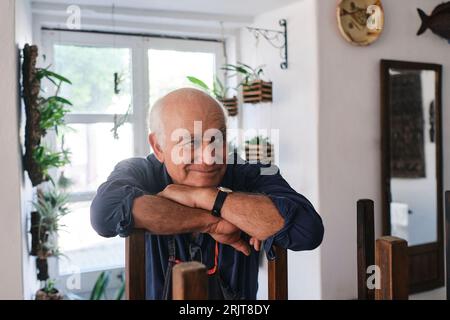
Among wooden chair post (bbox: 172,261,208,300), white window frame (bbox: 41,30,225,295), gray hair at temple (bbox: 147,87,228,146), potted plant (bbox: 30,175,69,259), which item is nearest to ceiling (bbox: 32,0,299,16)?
white window frame (bbox: 41,30,225,295)

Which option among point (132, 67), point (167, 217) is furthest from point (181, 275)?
point (132, 67)

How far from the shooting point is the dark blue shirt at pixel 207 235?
864 mm

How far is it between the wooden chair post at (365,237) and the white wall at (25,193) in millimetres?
1478

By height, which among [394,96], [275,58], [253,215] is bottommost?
[253,215]

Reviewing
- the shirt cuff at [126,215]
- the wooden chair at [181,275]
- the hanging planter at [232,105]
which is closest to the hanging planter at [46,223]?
the hanging planter at [232,105]

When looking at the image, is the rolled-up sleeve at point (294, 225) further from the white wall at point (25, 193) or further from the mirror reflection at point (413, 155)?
the mirror reflection at point (413, 155)

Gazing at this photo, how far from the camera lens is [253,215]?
877 millimetres

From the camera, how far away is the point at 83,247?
259cm

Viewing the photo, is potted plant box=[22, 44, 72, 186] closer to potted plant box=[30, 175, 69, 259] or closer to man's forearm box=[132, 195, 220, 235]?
potted plant box=[30, 175, 69, 259]

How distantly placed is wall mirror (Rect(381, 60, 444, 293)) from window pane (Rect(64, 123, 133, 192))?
158cm

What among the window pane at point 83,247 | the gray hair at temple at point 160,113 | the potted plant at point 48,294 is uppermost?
the gray hair at temple at point 160,113

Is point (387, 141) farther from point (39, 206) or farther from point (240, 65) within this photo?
point (39, 206)

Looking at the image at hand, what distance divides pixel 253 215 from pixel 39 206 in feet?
5.16
